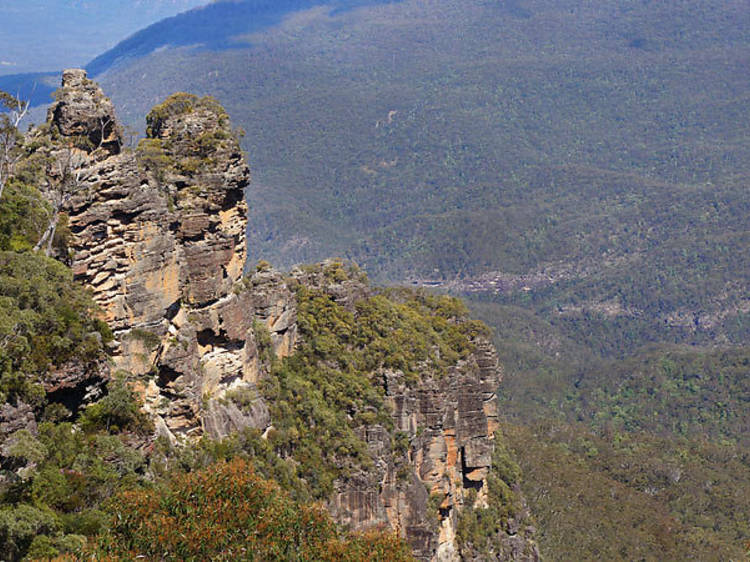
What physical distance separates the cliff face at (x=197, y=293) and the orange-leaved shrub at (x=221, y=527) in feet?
24.1

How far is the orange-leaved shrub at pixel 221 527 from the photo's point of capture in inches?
968

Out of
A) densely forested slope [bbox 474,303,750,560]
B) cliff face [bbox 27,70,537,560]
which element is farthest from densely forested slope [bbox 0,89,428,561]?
densely forested slope [bbox 474,303,750,560]

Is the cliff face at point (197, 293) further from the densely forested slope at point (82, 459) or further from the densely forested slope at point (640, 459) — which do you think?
the densely forested slope at point (640, 459)

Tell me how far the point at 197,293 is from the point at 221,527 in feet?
49.2

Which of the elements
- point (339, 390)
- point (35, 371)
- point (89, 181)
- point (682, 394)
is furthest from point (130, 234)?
point (682, 394)

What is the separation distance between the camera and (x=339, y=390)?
52.1m

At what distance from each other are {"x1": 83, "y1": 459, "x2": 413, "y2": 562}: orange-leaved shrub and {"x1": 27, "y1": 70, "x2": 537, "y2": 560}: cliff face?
735cm

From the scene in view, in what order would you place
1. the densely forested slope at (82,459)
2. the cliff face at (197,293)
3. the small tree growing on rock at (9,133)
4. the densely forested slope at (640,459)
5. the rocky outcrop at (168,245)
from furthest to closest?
the densely forested slope at (640,459), the cliff face at (197,293), the rocky outcrop at (168,245), the small tree growing on rock at (9,133), the densely forested slope at (82,459)

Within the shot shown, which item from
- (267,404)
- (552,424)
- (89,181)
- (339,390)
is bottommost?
(552,424)

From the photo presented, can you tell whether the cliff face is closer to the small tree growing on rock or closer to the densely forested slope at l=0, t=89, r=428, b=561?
the densely forested slope at l=0, t=89, r=428, b=561

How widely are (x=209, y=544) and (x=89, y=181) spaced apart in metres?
15.1

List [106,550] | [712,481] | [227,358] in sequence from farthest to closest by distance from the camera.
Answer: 1. [712,481]
2. [227,358]
3. [106,550]

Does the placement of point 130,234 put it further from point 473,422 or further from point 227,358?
point 473,422

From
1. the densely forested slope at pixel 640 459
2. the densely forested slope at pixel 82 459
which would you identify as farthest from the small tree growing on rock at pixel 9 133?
the densely forested slope at pixel 640 459
